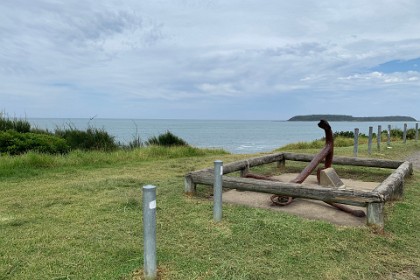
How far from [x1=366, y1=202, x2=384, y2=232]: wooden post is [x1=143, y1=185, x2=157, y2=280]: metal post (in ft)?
7.91

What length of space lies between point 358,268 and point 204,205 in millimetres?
2153

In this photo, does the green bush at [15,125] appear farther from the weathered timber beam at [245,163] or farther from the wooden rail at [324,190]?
the wooden rail at [324,190]

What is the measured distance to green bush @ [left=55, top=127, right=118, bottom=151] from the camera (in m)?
11.8

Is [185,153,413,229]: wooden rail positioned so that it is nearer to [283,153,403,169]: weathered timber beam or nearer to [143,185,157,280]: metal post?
[283,153,403,169]: weathered timber beam

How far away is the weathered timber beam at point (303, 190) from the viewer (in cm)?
404

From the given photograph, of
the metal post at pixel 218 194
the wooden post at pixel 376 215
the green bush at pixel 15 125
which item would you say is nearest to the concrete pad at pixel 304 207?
the wooden post at pixel 376 215

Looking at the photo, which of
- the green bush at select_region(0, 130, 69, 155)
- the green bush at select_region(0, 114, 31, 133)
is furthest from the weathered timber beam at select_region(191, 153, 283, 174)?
the green bush at select_region(0, 114, 31, 133)

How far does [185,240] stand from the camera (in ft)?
11.7

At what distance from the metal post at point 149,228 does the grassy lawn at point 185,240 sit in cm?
14

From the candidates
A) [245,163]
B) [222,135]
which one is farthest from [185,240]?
[222,135]

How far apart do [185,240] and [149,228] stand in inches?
37.0

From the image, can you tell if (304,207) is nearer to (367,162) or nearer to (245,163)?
(245,163)

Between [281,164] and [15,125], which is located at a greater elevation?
[15,125]

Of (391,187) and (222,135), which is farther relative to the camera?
(222,135)
